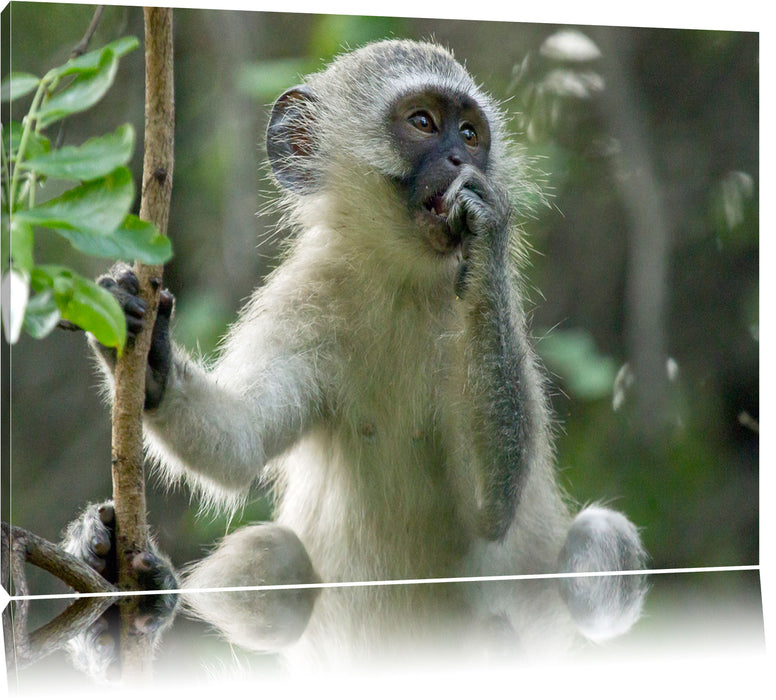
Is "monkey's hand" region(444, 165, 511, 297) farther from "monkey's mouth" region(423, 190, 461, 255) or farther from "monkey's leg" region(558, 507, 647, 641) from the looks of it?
"monkey's leg" region(558, 507, 647, 641)

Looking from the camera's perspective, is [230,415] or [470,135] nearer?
[230,415]

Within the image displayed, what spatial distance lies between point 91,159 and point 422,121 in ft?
9.18

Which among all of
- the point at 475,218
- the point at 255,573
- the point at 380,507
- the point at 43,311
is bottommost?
the point at 255,573

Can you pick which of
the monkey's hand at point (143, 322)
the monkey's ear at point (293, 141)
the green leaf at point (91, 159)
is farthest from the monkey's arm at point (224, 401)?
the green leaf at point (91, 159)

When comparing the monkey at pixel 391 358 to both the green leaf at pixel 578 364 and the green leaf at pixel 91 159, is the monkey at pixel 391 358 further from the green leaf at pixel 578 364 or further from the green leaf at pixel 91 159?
the green leaf at pixel 91 159

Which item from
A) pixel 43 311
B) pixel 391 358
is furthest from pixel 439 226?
pixel 43 311

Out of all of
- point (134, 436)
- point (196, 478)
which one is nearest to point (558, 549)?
point (196, 478)

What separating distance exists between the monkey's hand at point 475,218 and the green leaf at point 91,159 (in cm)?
222

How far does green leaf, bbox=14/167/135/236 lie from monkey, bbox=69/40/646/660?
6.88 ft

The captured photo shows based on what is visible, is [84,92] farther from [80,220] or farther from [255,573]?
[255,573]

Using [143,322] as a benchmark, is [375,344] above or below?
below

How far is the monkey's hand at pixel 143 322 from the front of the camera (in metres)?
4.62

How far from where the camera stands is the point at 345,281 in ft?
19.3

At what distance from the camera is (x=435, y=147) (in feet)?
18.6
